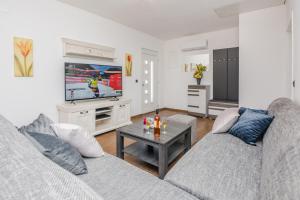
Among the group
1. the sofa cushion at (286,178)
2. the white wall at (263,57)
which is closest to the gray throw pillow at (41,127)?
the sofa cushion at (286,178)

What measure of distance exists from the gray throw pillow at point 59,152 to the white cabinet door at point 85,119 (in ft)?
6.23

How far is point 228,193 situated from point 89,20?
3.92 metres

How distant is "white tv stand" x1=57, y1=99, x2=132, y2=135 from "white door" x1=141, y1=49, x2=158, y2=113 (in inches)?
58.7

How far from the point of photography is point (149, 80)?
18.4ft

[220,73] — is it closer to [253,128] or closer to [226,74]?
[226,74]

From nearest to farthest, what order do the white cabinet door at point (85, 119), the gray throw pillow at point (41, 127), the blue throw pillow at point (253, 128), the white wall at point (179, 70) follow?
the gray throw pillow at point (41, 127)
the blue throw pillow at point (253, 128)
the white cabinet door at point (85, 119)
the white wall at point (179, 70)

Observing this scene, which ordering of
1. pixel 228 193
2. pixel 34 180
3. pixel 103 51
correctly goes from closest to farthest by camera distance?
1. pixel 34 180
2. pixel 228 193
3. pixel 103 51

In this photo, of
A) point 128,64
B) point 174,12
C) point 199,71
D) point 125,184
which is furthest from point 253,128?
point 199,71

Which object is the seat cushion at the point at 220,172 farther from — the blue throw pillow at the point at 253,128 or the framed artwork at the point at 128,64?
the framed artwork at the point at 128,64

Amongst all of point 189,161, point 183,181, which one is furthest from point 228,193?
point 189,161

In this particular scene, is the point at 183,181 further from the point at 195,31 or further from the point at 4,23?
the point at 195,31

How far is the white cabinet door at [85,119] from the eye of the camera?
2.96 metres

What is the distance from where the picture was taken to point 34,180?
48 centimetres

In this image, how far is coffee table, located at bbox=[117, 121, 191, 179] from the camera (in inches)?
70.2
